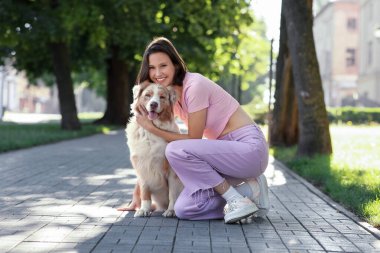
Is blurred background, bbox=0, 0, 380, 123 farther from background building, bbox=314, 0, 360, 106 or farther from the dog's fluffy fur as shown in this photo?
background building, bbox=314, 0, 360, 106

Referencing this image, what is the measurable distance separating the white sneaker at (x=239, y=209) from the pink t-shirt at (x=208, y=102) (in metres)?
0.83

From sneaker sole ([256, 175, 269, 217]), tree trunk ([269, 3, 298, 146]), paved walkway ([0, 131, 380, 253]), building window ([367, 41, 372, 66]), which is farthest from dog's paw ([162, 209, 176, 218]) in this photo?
building window ([367, 41, 372, 66])

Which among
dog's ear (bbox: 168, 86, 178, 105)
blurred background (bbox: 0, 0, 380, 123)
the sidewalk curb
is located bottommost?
the sidewalk curb

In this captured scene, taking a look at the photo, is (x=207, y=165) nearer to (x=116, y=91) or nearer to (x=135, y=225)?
(x=135, y=225)

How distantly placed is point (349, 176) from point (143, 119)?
4709mm

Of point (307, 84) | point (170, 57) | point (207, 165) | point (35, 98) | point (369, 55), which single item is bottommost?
point (35, 98)

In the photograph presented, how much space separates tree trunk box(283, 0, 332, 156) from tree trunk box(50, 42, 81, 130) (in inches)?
575

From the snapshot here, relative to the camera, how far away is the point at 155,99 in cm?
646

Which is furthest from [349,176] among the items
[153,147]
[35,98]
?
[35,98]

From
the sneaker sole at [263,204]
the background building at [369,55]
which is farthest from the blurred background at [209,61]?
the background building at [369,55]

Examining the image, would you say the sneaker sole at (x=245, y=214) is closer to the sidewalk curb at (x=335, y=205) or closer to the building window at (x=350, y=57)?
the sidewalk curb at (x=335, y=205)

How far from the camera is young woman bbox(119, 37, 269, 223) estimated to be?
Answer: 21.6 ft

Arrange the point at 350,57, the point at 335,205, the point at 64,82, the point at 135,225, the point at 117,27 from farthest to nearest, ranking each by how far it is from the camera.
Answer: the point at 350,57, the point at 64,82, the point at 117,27, the point at 335,205, the point at 135,225

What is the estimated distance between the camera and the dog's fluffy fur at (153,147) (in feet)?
21.5
